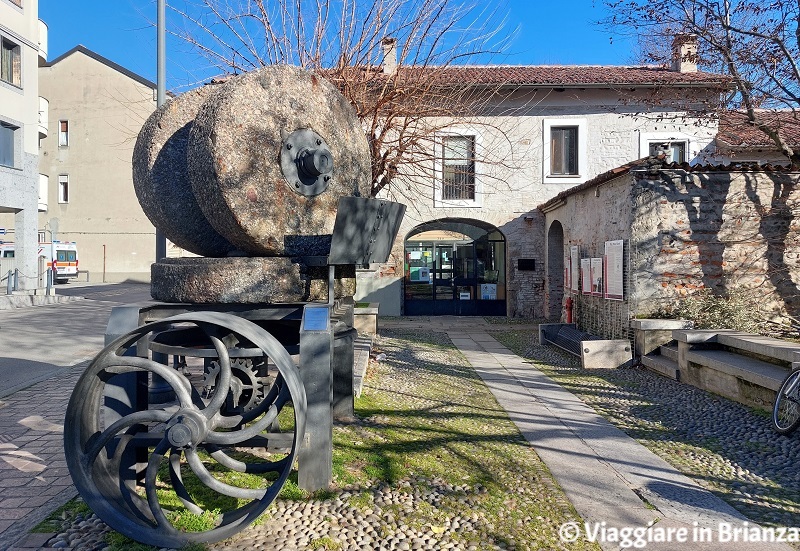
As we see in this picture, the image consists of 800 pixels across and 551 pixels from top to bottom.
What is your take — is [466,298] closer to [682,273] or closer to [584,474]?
[682,273]

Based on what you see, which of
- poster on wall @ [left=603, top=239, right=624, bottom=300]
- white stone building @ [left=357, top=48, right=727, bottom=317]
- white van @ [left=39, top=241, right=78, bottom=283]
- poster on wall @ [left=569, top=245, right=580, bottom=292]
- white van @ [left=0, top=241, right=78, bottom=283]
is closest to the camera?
poster on wall @ [left=603, top=239, right=624, bottom=300]

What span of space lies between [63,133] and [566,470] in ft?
118

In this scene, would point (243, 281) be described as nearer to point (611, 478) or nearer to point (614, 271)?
point (611, 478)

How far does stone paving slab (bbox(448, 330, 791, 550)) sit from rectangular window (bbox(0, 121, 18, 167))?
19.6 m

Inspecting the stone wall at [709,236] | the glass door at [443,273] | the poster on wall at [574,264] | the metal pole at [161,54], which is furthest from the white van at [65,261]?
the stone wall at [709,236]

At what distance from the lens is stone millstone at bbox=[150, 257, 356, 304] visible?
373 centimetres

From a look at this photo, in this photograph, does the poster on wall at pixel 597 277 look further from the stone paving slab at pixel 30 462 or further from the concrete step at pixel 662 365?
the stone paving slab at pixel 30 462

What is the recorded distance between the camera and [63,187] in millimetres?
32438

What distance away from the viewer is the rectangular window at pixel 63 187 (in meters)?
32.3

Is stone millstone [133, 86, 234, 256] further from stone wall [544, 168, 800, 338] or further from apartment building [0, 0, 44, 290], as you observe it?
apartment building [0, 0, 44, 290]

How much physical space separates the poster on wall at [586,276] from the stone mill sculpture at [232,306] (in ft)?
23.9

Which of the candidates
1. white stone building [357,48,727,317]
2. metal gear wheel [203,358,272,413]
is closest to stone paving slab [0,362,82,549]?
metal gear wheel [203,358,272,413]

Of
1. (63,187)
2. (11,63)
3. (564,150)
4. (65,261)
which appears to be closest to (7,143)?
(11,63)

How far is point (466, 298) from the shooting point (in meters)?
17.9
